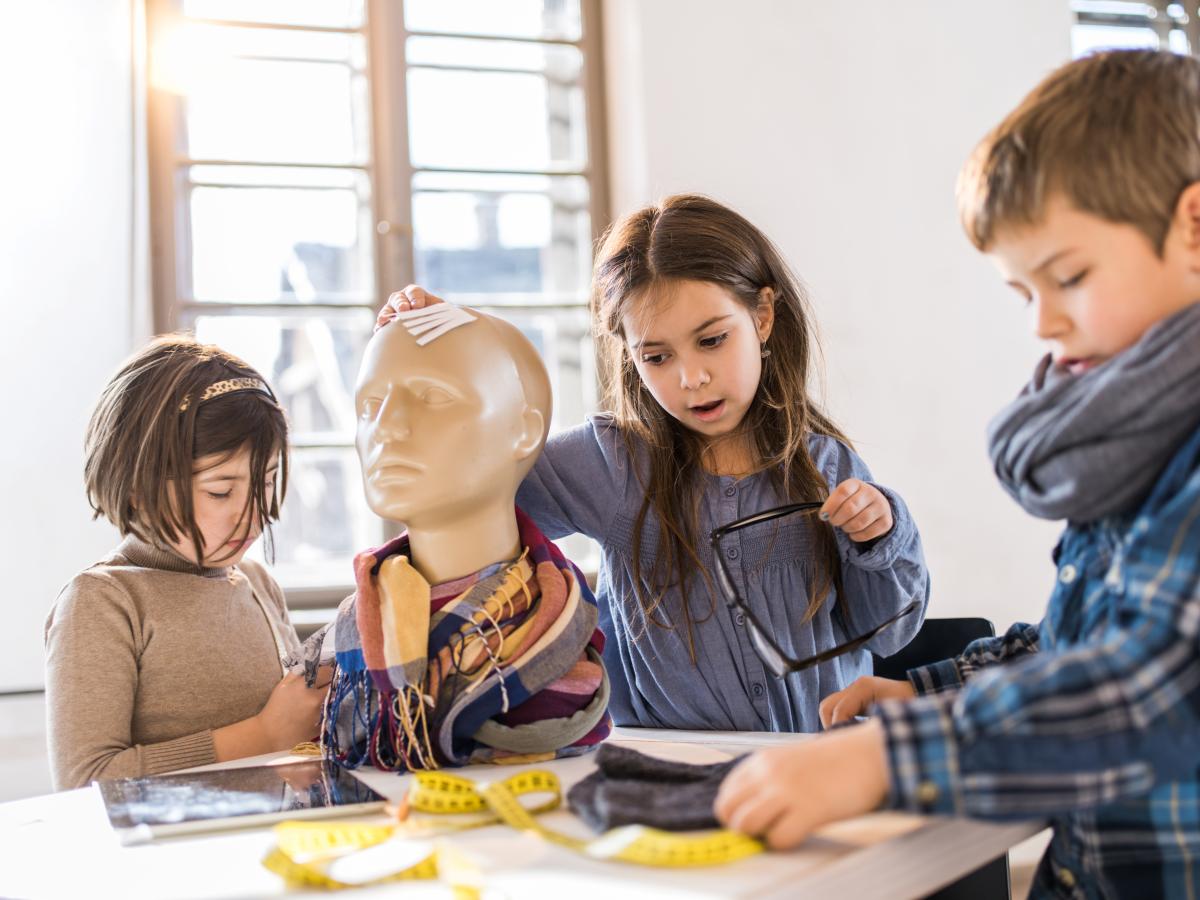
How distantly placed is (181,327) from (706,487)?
59.5 inches

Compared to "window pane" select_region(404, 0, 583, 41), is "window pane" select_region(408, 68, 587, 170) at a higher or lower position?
lower

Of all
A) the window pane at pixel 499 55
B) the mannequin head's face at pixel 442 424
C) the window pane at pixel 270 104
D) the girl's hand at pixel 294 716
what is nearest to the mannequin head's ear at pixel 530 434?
the mannequin head's face at pixel 442 424

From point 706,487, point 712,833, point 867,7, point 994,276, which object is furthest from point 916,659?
point 867,7

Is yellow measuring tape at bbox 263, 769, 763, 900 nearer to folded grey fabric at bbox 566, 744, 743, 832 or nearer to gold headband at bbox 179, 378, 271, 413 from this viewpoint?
folded grey fabric at bbox 566, 744, 743, 832

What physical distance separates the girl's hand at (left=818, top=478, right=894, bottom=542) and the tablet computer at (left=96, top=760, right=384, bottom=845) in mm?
558

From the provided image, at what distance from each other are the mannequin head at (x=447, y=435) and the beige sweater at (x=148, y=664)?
342mm

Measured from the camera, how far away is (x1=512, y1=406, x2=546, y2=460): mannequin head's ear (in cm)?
111

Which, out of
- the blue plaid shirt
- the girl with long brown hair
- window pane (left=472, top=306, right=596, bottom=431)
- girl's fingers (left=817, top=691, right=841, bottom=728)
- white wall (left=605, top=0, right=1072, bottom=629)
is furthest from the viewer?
window pane (left=472, top=306, right=596, bottom=431)

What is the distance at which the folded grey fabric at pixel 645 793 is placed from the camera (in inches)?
29.6

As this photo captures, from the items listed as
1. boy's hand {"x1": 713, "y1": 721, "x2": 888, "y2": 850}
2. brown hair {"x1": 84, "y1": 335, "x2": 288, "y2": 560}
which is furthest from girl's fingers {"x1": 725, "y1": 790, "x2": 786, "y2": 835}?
brown hair {"x1": 84, "y1": 335, "x2": 288, "y2": 560}

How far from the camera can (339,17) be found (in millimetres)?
2637

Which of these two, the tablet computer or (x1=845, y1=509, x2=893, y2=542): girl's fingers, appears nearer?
the tablet computer

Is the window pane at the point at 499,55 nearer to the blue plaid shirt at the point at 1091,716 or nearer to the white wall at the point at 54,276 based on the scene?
the white wall at the point at 54,276

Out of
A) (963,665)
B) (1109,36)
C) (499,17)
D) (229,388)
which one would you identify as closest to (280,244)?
(499,17)
